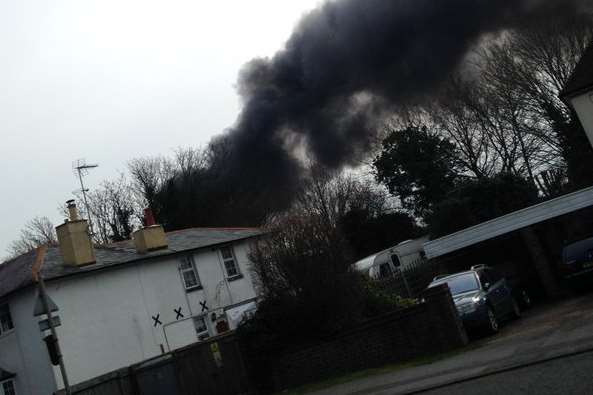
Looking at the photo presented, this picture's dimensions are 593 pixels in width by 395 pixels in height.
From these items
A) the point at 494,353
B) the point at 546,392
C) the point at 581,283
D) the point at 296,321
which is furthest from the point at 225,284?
the point at 546,392

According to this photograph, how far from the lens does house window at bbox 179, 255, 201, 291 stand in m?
23.6

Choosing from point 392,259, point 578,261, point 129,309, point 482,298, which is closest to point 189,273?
point 129,309

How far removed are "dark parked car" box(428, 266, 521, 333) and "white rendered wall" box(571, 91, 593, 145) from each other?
38.7 ft

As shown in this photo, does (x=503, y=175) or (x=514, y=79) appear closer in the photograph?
(x=503, y=175)

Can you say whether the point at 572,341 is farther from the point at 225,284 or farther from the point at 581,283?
the point at 225,284

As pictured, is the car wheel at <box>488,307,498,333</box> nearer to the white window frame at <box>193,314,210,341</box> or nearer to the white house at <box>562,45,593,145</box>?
the white window frame at <box>193,314,210,341</box>

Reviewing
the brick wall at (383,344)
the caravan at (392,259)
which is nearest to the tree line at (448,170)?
the caravan at (392,259)

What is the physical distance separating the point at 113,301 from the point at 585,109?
59.7 ft

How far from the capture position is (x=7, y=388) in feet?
66.8

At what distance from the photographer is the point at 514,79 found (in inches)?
1180

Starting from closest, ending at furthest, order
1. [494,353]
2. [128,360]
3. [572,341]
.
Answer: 1. [572,341]
2. [494,353]
3. [128,360]

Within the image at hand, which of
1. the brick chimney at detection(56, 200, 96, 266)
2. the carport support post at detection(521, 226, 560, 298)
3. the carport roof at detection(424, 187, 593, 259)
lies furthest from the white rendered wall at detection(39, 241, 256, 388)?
the carport support post at detection(521, 226, 560, 298)

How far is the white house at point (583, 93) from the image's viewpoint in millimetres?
23016

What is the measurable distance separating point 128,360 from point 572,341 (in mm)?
15382
